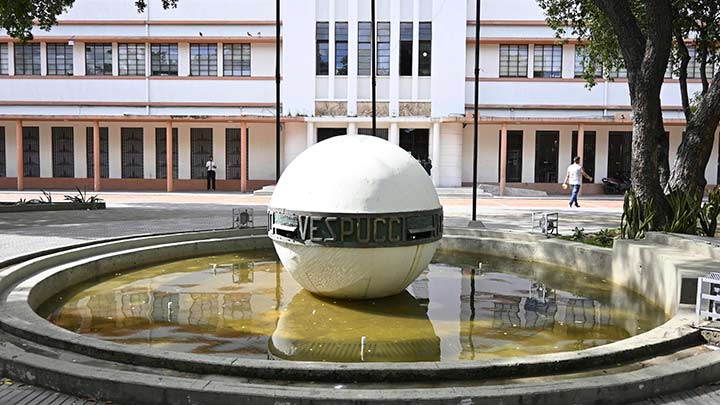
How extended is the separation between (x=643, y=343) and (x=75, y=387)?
478 cm

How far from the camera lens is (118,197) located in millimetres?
27016

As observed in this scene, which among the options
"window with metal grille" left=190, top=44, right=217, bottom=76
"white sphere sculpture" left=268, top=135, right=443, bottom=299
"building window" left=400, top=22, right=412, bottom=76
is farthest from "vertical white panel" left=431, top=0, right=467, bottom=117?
"white sphere sculpture" left=268, top=135, right=443, bottom=299

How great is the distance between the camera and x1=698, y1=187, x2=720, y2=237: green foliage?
10844 millimetres

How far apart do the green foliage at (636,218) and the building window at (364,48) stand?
836 inches

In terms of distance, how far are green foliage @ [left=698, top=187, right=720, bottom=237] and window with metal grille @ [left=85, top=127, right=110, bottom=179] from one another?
1139 inches

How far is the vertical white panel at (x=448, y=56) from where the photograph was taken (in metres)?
30.9

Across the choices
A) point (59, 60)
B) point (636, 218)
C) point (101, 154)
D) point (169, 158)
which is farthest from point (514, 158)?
point (59, 60)

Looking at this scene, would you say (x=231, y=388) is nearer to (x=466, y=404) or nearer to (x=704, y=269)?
(x=466, y=404)

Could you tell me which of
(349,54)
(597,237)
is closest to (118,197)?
(349,54)

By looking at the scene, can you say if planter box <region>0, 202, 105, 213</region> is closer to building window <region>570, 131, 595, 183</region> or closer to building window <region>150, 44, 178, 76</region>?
building window <region>150, 44, 178, 76</region>

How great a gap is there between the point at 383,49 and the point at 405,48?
1.08 meters

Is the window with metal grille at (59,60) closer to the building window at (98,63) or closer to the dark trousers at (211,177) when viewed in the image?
the building window at (98,63)

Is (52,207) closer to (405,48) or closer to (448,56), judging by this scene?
(405,48)

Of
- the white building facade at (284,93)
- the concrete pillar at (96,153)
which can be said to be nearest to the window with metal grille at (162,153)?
the white building facade at (284,93)
